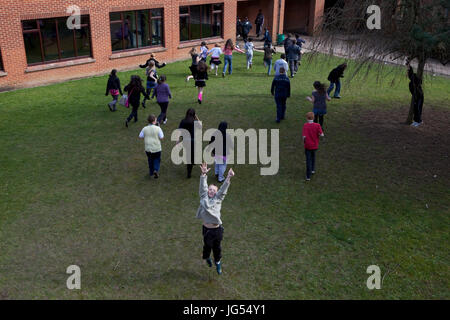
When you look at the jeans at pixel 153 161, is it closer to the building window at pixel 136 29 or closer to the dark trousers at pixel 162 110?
the dark trousers at pixel 162 110

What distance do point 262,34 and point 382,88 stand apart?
571 inches

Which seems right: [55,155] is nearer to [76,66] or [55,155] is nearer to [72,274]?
[72,274]

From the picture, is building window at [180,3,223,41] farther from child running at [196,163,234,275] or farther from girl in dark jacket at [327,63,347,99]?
child running at [196,163,234,275]

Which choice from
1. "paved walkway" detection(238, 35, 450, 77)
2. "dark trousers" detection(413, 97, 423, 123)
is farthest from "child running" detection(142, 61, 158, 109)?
"dark trousers" detection(413, 97, 423, 123)

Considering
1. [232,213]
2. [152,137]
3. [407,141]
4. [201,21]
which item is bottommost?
[232,213]

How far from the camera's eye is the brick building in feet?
60.6

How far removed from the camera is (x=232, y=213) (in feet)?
31.3

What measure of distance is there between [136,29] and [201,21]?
431 centimetres

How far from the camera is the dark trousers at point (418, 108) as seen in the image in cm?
1455

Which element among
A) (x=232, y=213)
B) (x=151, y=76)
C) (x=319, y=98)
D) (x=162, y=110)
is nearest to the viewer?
(x=232, y=213)

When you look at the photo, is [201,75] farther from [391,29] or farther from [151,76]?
[391,29]

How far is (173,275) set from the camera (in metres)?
7.51

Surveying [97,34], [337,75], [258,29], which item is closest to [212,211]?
[337,75]
